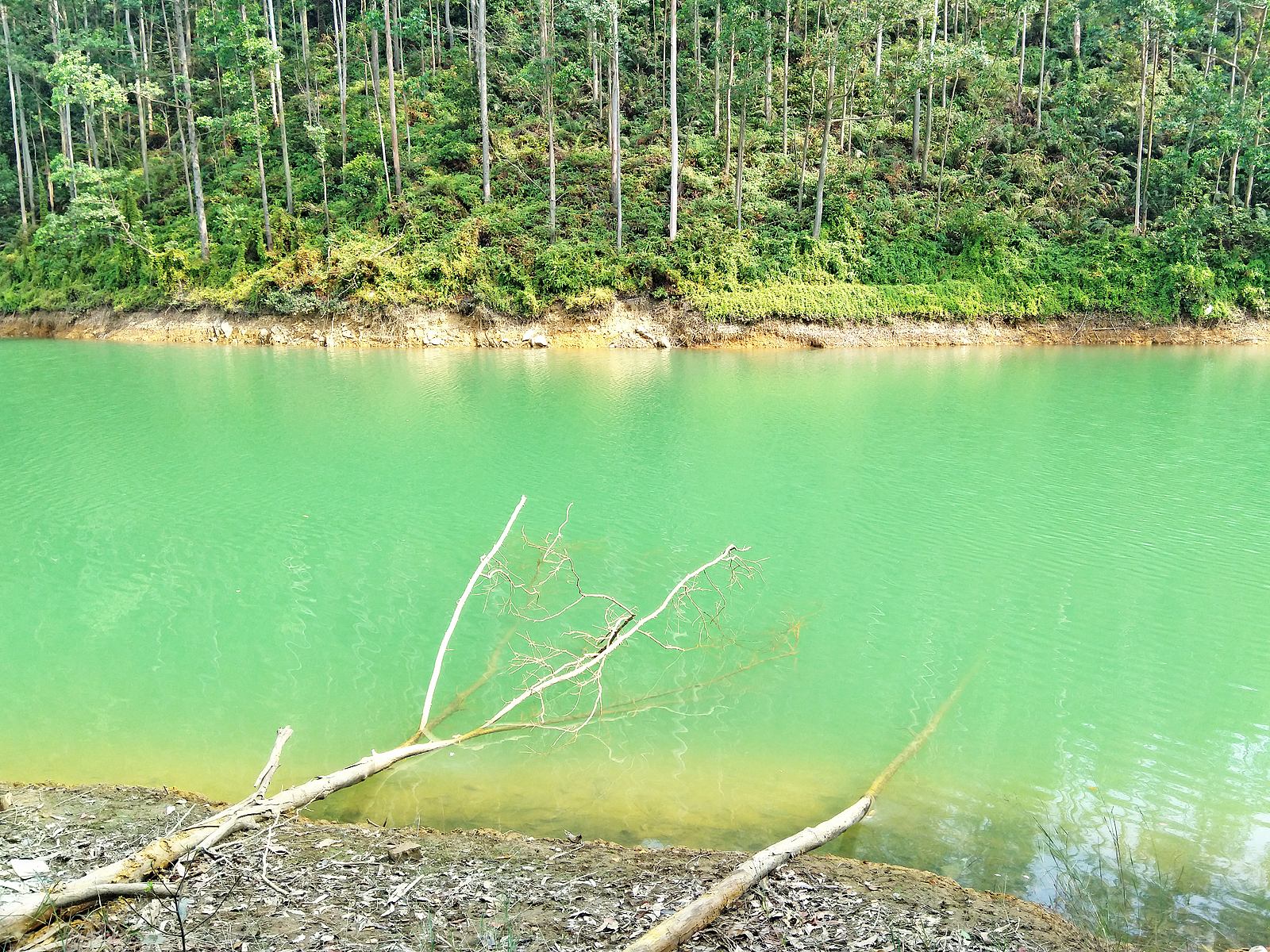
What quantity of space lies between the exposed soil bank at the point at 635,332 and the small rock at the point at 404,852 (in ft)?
78.4

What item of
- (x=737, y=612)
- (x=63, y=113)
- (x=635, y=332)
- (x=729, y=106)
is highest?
(x=63, y=113)

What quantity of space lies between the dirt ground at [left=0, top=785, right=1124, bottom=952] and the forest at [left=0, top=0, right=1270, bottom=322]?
24.2 metres

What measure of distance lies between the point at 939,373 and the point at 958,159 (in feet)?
50.9

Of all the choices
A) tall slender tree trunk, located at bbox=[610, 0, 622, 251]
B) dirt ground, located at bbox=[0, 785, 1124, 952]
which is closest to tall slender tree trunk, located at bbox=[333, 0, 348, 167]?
tall slender tree trunk, located at bbox=[610, 0, 622, 251]

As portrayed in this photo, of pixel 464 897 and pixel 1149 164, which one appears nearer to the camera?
pixel 464 897

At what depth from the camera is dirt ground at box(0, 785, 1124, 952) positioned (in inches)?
123

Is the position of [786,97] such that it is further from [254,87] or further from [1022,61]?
[254,87]

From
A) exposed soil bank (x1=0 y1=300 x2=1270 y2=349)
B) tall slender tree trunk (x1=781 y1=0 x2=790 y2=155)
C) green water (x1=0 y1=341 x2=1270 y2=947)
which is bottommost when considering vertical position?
green water (x1=0 y1=341 x2=1270 y2=947)

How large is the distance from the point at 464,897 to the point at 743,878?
115cm

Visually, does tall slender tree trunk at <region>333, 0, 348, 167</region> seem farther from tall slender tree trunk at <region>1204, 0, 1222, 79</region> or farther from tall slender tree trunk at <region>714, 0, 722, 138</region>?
tall slender tree trunk at <region>1204, 0, 1222, 79</region>

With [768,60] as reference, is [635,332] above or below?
below

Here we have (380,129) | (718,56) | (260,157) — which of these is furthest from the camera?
(380,129)

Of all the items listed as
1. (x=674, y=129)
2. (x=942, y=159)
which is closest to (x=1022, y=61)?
(x=942, y=159)

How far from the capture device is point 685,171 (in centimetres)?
3019
